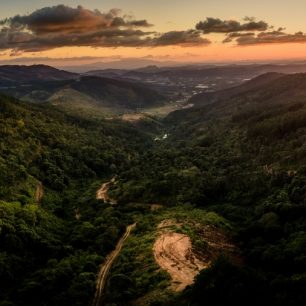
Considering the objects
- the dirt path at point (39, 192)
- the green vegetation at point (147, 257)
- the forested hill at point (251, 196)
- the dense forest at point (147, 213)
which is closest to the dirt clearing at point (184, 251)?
the green vegetation at point (147, 257)

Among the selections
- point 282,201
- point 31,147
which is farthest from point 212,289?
point 31,147

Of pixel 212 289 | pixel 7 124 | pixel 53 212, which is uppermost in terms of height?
pixel 7 124

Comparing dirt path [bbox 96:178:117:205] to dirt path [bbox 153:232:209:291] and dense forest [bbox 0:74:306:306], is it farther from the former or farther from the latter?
dirt path [bbox 153:232:209:291]

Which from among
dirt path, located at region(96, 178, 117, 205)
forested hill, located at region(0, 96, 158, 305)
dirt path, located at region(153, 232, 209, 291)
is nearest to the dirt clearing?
dirt path, located at region(153, 232, 209, 291)

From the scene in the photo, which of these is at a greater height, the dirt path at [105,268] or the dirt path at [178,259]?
the dirt path at [178,259]

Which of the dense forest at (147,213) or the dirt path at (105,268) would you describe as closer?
the dense forest at (147,213)

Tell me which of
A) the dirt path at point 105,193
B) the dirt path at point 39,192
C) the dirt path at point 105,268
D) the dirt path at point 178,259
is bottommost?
the dirt path at point 105,193

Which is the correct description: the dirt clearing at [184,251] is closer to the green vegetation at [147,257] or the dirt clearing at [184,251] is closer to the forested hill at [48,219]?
the green vegetation at [147,257]

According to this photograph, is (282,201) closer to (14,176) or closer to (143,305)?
(143,305)
